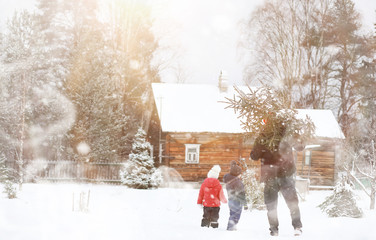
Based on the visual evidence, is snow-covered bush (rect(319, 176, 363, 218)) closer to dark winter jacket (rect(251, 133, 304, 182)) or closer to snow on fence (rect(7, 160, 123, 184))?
dark winter jacket (rect(251, 133, 304, 182))

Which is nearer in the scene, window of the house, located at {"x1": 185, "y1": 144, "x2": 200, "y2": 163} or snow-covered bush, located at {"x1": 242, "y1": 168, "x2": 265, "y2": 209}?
snow-covered bush, located at {"x1": 242, "y1": 168, "x2": 265, "y2": 209}

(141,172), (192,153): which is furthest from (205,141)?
(141,172)

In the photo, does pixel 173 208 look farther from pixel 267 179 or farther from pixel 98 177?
pixel 98 177

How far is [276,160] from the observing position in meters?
6.16

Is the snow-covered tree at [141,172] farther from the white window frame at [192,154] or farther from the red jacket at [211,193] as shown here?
the red jacket at [211,193]

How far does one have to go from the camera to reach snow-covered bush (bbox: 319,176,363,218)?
366 inches

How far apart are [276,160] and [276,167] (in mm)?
115

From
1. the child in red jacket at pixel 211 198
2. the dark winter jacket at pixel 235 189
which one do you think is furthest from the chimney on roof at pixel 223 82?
the child in red jacket at pixel 211 198

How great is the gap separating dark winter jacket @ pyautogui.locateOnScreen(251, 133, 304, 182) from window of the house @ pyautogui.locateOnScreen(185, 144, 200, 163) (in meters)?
15.6

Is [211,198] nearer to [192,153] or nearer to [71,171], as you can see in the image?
[192,153]

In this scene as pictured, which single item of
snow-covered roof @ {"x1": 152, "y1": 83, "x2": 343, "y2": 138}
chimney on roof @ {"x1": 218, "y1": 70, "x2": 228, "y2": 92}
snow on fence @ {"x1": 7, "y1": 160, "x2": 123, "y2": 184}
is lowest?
snow on fence @ {"x1": 7, "y1": 160, "x2": 123, "y2": 184}

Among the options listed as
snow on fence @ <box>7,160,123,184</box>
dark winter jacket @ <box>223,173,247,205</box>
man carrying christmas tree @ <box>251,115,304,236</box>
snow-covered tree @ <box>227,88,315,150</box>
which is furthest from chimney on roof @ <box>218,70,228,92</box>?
man carrying christmas tree @ <box>251,115,304,236</box>

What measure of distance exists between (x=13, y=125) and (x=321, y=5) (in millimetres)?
23220

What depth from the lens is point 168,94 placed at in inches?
948
